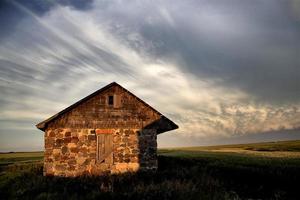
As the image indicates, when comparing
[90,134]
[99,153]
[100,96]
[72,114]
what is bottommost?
[99,153]

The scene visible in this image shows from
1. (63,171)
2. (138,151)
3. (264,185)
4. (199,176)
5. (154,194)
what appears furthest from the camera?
(138,151)

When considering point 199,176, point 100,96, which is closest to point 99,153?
point 100,96

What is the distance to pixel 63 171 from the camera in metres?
15.6

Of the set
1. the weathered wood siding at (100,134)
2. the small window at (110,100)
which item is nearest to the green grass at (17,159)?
the weathered wood siding at (100,134)

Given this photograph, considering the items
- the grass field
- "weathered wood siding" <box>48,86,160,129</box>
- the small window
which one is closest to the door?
"weathered wood siding" <box>48,86,160,129</box>

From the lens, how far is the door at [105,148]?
16.1m

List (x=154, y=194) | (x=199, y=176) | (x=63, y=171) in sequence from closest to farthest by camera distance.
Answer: (x=154, y=194), (x=199, y=176), (x=63, y=171)

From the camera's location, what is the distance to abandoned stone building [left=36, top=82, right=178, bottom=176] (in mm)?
15781

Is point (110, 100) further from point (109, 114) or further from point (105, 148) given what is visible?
point (105, 148)

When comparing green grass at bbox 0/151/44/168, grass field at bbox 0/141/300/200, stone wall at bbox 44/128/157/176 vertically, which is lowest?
green grass at bbox 0/151/44/168

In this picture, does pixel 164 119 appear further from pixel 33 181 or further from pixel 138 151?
pixel 33 181

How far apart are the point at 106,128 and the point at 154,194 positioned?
6950 millimetres

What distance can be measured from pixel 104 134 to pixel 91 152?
1249 millimetres

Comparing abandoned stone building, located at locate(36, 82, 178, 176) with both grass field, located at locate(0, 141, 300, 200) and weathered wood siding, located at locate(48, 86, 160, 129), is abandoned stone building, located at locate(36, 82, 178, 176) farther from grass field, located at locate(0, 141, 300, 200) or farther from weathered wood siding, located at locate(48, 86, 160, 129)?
grass field, located at locate(0, 141, 300, 200)
